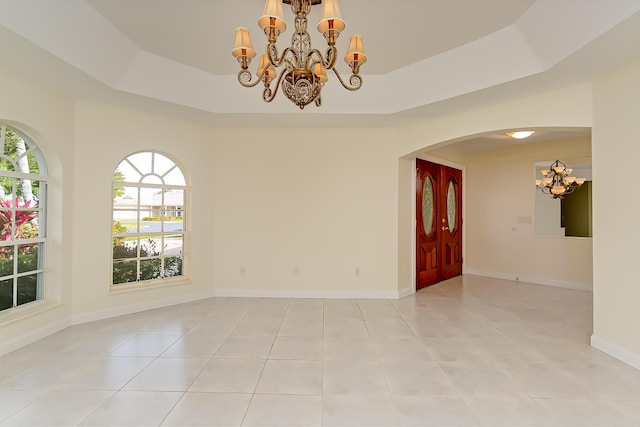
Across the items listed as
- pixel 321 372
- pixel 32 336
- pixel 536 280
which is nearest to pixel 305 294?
pixel 321 372

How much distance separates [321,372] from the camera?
2633 millimetres

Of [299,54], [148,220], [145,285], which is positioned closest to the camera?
[299,54]

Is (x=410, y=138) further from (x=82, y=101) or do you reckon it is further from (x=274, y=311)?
(x=82, y=101)

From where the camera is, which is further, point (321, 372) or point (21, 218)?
point (21, 218)

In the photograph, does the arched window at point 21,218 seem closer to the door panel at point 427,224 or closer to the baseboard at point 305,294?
the baseboard at point 305,294

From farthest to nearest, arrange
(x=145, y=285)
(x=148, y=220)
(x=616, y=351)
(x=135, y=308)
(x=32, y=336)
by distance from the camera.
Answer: (x=148, y=220), (x=145, y=285), (x=135, y=308), (x=32, y=336), (x=616, y=351)

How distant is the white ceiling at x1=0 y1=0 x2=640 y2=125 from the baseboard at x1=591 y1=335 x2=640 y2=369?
2532mm

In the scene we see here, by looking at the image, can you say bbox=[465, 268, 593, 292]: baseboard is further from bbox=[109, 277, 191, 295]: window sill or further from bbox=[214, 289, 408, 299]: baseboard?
bbox=[109, 277, 191, 295]: window sill

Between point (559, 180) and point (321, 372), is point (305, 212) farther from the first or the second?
point (559, 180)

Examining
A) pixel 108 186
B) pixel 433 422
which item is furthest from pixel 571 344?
pixel 108 186

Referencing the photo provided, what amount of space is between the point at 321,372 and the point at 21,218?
3498mm

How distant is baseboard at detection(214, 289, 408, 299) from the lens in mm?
4980

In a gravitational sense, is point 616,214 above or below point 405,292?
above

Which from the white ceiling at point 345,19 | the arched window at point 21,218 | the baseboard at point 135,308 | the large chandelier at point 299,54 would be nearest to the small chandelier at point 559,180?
the white ceiling at point 345,19
